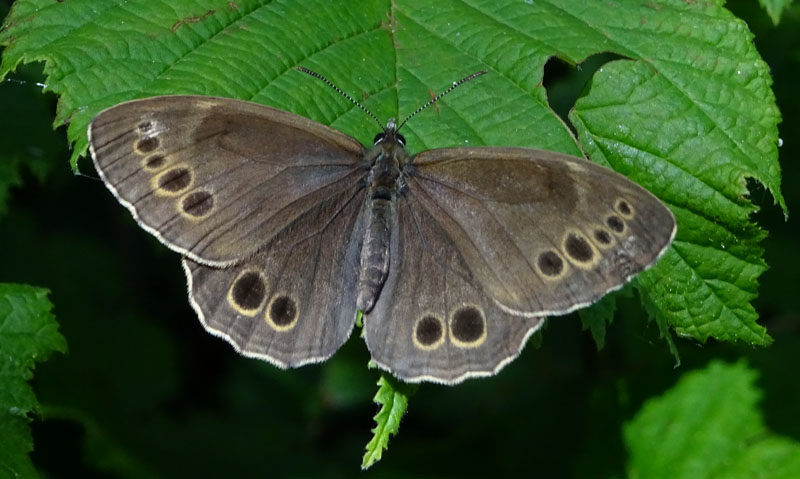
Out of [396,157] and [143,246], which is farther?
[143,246]

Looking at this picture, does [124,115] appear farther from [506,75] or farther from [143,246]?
[143,246]

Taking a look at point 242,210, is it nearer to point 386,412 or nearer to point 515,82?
point 386,412

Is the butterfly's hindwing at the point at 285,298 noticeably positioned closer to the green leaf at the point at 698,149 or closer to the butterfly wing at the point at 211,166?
the butterfly wing at the point at 211,166

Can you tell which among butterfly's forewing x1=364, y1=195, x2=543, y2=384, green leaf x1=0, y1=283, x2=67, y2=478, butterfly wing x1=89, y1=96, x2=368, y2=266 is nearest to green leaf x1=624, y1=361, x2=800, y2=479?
butterfly's forewing x1=364, y1=195, x2=543, y2=384

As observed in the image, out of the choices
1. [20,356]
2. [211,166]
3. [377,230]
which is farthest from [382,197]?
[20,356]

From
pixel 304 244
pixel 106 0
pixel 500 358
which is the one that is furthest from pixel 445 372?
pixel 106 0

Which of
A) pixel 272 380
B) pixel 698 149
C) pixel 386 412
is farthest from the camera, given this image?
pixel 272 380
